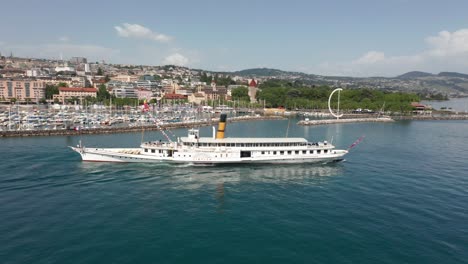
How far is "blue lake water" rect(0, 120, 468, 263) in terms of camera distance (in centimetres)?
1703

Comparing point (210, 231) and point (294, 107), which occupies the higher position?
point (294, 107)

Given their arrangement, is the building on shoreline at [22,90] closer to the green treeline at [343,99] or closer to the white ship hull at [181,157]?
the green treeline at [343,99]

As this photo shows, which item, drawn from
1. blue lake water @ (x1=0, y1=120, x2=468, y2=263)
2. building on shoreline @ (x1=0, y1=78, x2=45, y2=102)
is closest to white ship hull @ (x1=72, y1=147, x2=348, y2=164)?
blue lake water @ (x1=0, y1=120, x2=468, y2=263)

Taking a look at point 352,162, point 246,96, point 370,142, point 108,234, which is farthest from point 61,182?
point 246,96

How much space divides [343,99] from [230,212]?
4665 inches

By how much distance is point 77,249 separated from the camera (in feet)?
55.7

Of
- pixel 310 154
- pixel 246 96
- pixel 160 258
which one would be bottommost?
pixel 160 258

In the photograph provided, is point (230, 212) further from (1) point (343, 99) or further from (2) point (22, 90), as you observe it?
(2) point (22, 90)

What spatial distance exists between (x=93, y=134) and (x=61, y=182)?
3233cm

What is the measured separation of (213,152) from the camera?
3422 cm

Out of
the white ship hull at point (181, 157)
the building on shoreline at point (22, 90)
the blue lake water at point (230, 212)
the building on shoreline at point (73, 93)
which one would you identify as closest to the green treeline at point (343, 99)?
the building on shoreline at point (73, 93)

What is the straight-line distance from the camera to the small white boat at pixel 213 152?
112 ft

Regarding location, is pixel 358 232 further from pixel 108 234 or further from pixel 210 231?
pixel 108 234

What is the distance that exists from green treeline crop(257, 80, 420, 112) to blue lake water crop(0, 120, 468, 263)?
85.1 meters
